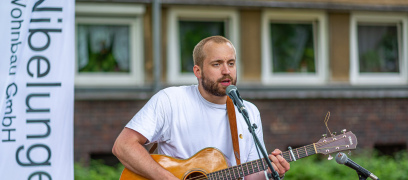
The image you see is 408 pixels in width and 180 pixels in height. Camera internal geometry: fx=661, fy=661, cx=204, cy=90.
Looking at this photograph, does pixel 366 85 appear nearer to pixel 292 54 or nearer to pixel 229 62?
pixel 292 54

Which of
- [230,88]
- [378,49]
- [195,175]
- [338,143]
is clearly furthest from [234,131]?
[378,49]

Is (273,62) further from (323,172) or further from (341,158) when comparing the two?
(341,158)

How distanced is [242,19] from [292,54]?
1276 mm

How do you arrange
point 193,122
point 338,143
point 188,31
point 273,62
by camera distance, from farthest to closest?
point 273,62, point 188,31, point 193,122, point 338,143

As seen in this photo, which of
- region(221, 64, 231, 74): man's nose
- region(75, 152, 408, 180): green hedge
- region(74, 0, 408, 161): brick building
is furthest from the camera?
region(74, 0, 408, 161): brick building

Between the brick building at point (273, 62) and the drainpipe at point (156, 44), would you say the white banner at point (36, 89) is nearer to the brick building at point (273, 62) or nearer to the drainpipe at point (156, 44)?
the brick building at point (273, 62)

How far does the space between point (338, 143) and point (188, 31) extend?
8.10m

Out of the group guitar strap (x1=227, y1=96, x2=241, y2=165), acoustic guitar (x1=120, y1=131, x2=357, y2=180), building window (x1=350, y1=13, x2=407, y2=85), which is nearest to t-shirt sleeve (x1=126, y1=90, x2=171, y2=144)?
acoustic guitar (x1=120, y1=131, x2=357, y2=180)

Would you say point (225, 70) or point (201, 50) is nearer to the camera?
point (225, 70)

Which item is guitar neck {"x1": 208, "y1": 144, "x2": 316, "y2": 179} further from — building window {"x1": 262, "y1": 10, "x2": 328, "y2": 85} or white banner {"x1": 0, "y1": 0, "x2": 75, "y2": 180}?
building window {"x1": 262, "y1": 10, "x2": 328, "y2": 85}

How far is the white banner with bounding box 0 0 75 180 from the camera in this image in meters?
4.66

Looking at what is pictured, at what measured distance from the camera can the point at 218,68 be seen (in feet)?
14.3

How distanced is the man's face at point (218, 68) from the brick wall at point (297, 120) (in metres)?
7.06

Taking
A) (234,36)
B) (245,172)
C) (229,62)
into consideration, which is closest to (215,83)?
(229,62)
